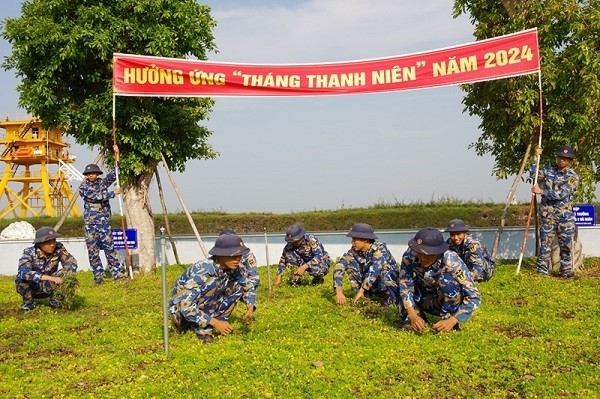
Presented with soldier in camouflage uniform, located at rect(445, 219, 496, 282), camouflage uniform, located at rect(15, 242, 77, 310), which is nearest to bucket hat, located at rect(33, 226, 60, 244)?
camouflage uniform, located at rect(15, 242, 77, 310)

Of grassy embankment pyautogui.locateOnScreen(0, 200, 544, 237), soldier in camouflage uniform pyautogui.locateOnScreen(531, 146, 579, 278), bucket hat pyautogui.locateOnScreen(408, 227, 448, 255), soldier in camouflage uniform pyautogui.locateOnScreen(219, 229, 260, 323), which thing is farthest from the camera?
grassy embankment pyautogui.locateOnScreen(0, 200, 544, 237)

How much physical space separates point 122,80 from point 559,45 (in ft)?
36.8

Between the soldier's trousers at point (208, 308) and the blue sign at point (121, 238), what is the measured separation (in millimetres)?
8410

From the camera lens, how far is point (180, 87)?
15.2 meters

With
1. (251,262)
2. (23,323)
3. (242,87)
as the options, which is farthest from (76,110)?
(251,262)

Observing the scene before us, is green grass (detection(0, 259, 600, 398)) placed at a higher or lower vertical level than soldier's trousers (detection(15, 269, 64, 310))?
lower

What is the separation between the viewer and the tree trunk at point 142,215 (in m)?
17.5

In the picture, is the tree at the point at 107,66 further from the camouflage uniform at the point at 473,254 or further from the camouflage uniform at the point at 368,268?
the camouflage uniform at the point at 473,254

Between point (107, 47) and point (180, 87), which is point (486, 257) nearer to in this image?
point (180, 87)

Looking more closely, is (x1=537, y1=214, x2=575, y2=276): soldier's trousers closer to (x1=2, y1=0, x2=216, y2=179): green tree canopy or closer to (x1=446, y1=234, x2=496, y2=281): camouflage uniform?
(x1=446, y1=234, x2=496, y2=281): camouflage uniform

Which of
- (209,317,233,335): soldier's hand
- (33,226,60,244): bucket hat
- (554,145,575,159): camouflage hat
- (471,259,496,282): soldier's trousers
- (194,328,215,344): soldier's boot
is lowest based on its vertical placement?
(194,328,215,344): soldier's boot

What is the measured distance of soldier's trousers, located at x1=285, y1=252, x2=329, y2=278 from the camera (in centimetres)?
1331

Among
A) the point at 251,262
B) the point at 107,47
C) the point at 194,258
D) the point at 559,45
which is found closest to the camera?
the point at 251,262

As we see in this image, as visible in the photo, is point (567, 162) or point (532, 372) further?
point (567, 162)
